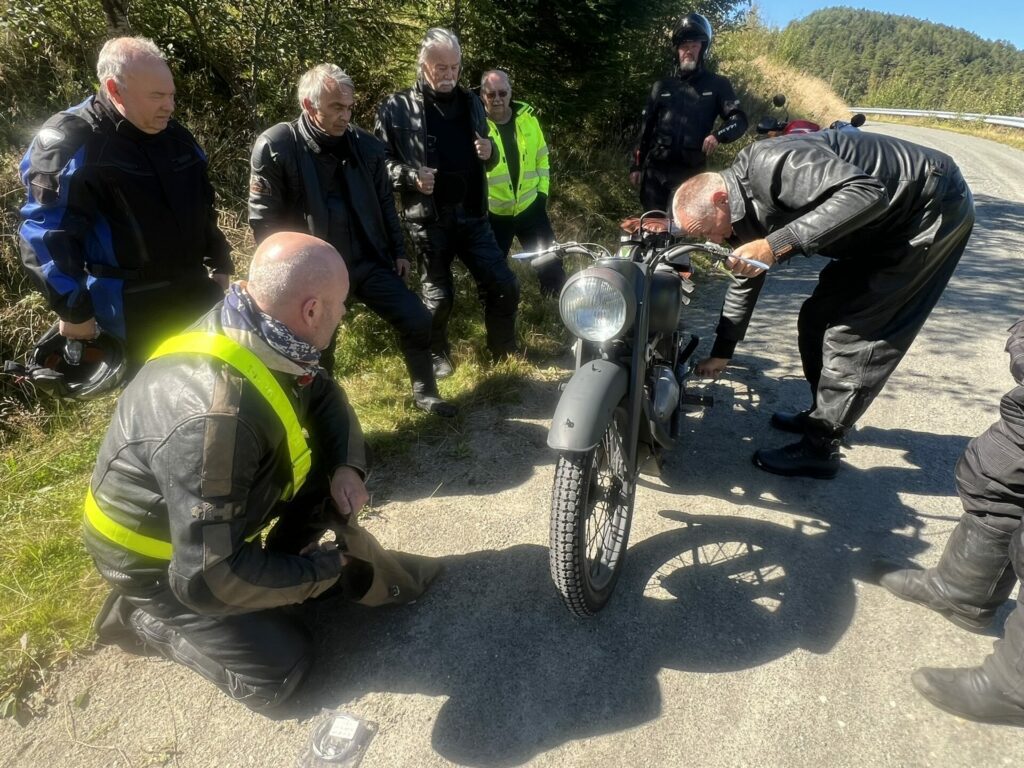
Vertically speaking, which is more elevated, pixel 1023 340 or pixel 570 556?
pixel 1023 340

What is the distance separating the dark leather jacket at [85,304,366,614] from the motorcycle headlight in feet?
3.00

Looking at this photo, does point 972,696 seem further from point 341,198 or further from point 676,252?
point 341,198

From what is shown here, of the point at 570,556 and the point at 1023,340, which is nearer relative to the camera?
the point at 1023,340

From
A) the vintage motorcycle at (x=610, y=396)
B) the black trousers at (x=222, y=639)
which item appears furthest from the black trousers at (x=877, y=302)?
the black trousers at (x=222, y=639)

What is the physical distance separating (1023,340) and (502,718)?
1993 mm

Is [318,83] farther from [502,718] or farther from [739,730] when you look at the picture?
[739,730]

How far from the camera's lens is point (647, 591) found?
2285 millimetres

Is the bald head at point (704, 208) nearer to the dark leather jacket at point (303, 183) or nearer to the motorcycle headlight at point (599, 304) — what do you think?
the motorcycle headlight at point (599, 304)

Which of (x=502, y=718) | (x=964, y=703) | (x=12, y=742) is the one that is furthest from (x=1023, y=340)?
(x=12, y=742)

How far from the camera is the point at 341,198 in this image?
2.97 m

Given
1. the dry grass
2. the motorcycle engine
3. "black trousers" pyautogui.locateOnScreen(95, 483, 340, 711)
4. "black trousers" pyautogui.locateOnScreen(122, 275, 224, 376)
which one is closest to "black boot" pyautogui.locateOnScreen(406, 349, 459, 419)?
"black trousers" pyautogui.locateOnScreen(122, 275, 224, 376)

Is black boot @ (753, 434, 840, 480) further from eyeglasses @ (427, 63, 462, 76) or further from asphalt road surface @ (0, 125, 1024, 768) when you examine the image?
eyeglasses @ (427, 63, 462, 76)

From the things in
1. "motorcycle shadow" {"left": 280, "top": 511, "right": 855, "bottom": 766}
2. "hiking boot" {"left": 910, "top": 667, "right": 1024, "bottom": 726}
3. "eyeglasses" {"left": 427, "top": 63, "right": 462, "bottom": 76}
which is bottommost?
"motorcycle shadow" {"left": 280, "top": 511, "right": 855, "bottom": 766}

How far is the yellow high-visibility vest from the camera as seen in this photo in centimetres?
155
